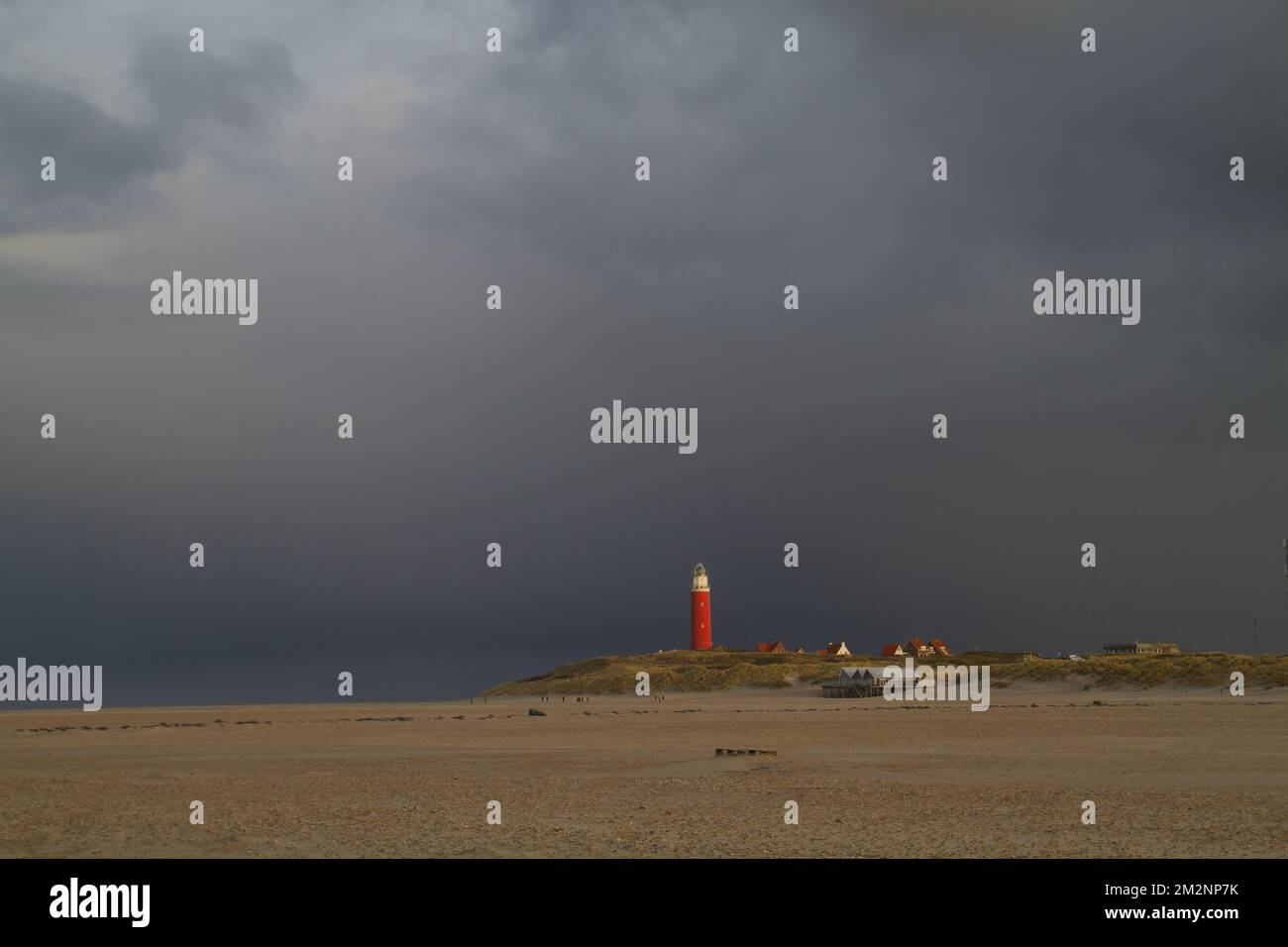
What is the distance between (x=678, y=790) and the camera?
23.0 meters

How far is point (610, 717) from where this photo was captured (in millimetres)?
57062

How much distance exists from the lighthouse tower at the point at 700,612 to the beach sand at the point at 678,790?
8656 centimetres

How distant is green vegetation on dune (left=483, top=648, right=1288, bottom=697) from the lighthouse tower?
2.30 meters

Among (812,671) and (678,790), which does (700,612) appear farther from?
(678,790)

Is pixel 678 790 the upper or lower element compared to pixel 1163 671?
upper

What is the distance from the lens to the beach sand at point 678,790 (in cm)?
1642

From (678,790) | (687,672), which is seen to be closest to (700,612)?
(687,672)

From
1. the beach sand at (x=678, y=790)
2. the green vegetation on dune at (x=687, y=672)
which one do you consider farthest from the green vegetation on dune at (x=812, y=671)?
the beach sand at (x=678, y=790)

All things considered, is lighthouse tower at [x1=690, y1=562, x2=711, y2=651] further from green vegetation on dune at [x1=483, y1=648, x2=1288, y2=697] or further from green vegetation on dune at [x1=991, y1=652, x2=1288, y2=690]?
green vegetation on dune at [x1=991, y1=652, x2=1288, y2=690]

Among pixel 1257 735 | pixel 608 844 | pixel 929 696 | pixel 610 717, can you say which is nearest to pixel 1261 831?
pixel 608 844

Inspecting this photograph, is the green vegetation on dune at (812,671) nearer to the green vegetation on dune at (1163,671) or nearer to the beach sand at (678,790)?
the green vegetation on dune at (1163,671)

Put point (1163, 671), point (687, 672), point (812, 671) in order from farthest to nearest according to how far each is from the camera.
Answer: point (687, 672) → point (812, 671) → point (1163, 671)

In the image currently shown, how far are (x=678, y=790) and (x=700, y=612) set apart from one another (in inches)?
4383
